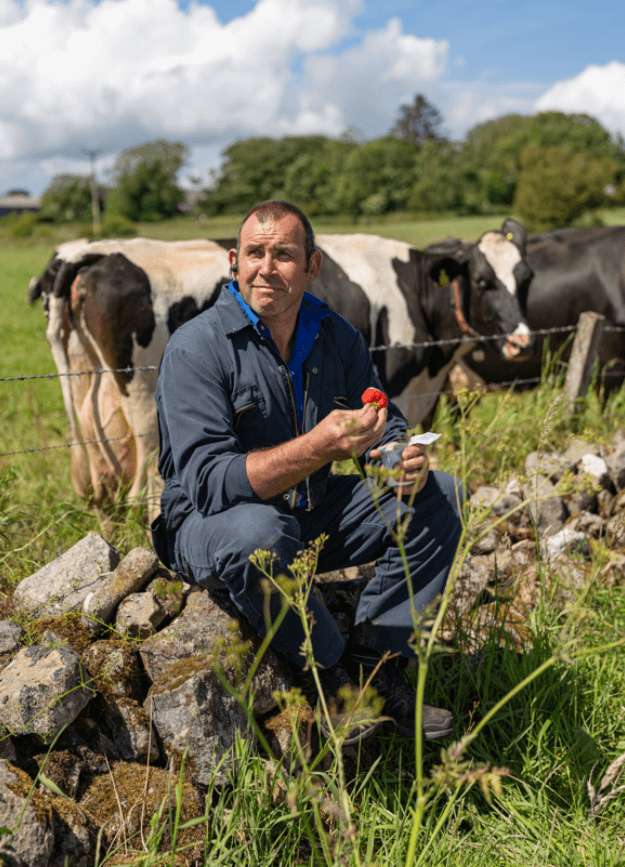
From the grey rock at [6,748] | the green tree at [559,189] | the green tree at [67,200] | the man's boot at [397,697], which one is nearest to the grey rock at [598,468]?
the man's boot at [397,697]

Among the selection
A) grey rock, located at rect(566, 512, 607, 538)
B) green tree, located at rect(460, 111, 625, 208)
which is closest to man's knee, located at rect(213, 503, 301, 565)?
grey rock, located at rect(566, 512, 607, 538)

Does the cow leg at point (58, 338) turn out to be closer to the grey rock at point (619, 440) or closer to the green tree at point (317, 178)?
the grey rock at point (619, 440)

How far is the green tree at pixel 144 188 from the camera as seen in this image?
254ft

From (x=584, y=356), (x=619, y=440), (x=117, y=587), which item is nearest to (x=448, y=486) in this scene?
(x=117, y=587)

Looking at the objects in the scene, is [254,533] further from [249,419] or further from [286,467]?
[249,419]

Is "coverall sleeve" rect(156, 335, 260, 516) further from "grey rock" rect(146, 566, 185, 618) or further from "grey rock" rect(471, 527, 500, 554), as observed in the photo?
"grey rock" rect(471, 527, 500, 554)

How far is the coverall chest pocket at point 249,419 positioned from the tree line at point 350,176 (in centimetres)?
6650

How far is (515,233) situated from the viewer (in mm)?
6309

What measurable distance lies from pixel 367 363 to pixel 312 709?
1317 millimetres

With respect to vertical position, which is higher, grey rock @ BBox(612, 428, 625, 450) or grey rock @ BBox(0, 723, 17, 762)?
grey rock @ BBox(612, 428, 625, 450)

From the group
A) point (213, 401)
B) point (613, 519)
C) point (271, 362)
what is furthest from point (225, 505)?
point (613, 519)

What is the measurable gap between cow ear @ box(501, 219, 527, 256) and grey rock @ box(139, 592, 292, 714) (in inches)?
192

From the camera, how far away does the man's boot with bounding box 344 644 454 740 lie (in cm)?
228

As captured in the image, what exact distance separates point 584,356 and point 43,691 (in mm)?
4847
